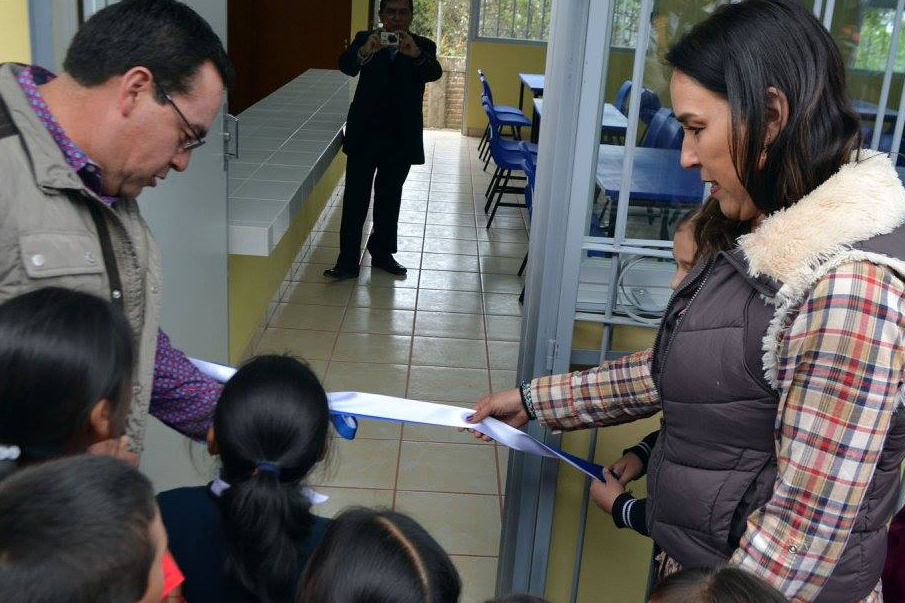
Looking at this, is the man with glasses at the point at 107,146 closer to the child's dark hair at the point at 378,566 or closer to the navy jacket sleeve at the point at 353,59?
the child's dark hair at the point at 378,566

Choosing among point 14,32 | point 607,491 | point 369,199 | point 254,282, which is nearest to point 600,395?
point 607,491

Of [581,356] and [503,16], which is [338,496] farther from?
[503,16]

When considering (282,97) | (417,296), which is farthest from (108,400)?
(282,97)

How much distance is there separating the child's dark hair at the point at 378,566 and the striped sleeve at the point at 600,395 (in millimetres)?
622

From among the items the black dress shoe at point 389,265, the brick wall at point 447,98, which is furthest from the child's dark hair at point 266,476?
the brick wall at point 447,98

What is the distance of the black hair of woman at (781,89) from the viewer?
117 cm

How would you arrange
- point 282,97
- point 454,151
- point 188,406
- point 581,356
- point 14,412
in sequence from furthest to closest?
1. point 454,151
2. point 282,97
3. point 581,356
4. point 188,406
5. point 14,412

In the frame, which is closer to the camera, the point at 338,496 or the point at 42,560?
the point at 42,560

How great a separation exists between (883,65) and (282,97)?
18.8ft

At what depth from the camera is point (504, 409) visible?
70.4 inches

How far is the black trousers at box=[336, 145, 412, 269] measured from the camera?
17.7 feet

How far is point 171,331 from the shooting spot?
2.66 m

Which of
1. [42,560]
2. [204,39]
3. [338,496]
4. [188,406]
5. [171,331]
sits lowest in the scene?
[338,496]

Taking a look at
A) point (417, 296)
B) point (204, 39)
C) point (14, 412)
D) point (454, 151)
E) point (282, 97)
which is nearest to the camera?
point (14, 412)
